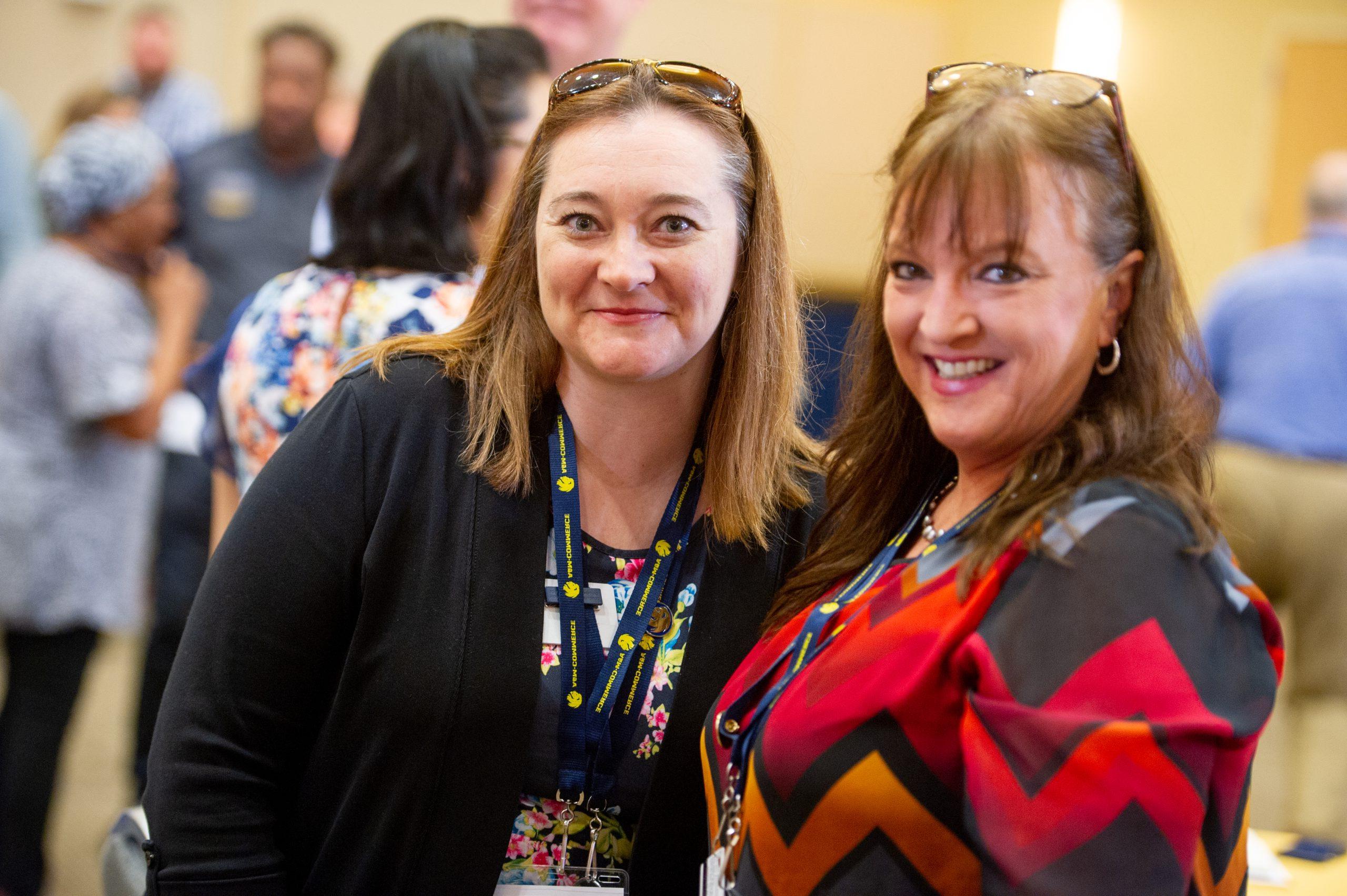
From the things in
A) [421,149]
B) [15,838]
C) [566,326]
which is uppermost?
[421,149]

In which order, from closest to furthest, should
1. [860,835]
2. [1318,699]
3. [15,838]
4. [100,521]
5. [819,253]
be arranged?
[860,835] → [15,838] → [100,521] → [1318,699] → [819,253]

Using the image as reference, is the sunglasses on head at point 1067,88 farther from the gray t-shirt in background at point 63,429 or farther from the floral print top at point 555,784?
the gray t-shirt in background at point 63,429

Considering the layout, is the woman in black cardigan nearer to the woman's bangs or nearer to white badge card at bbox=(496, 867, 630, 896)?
white badge card at bbox=(496, 867, 630, 896)

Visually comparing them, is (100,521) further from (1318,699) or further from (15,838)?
(1318,699)

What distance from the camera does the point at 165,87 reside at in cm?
625

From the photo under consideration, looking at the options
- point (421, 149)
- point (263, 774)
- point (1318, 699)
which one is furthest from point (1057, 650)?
point (1318, 699)

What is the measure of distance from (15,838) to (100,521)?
2.80ft

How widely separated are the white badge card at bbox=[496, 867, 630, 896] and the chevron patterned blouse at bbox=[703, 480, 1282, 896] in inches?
12.9

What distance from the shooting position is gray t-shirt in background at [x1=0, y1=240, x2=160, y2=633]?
128 inches

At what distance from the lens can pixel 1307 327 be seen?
13.6ft

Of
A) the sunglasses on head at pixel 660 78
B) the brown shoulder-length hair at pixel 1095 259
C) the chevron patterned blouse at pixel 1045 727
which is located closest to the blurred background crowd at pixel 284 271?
the sunglasses on head at pixel 660 78

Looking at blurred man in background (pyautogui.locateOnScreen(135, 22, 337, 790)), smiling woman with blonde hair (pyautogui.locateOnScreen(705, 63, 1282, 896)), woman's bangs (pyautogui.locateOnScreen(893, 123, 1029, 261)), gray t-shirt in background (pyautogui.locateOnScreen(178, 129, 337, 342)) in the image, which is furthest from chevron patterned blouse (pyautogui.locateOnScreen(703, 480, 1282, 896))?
gray t-shirt in background (pyautogui.locateOnScreen(178, 129, 337, 342))

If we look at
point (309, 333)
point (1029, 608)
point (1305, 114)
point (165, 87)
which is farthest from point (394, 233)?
point (1305, 114)

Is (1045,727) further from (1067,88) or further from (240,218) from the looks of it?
(240,218)
